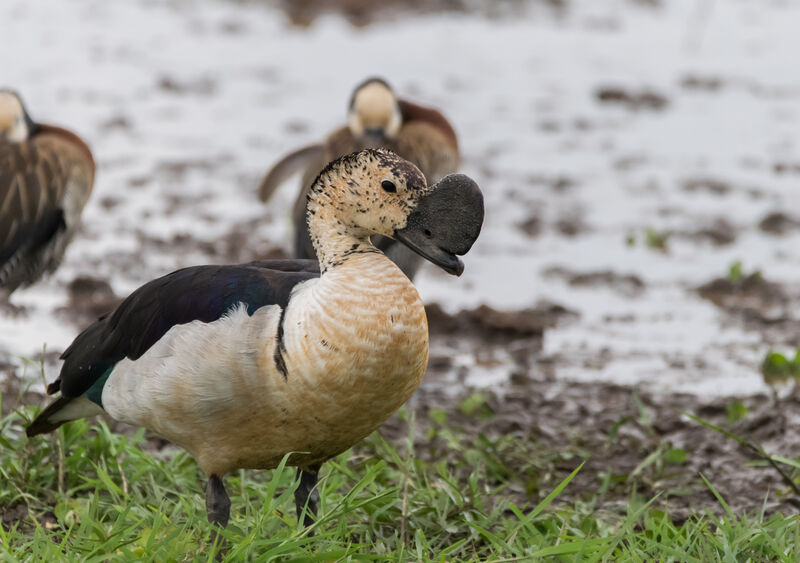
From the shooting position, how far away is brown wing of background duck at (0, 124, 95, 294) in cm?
523

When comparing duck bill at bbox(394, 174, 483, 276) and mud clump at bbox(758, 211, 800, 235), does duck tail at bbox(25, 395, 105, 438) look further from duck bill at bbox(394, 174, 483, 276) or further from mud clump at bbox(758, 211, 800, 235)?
mud clump at bbox(758, 211, 800, 235)

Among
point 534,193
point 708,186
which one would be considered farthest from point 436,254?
point 708,186

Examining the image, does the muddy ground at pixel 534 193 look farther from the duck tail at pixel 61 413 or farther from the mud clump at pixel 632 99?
the duck tail at pixel 61 413

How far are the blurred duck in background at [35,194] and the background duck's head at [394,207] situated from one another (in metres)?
2.66

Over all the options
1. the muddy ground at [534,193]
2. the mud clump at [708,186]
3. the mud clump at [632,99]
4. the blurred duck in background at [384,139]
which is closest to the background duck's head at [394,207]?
the muddy ground at [534,193]

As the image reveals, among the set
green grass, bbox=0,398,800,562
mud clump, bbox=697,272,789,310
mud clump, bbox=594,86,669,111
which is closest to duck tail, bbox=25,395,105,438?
green grass, bbox=0,398,800,562

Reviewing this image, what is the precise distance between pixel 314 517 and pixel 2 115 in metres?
3.35

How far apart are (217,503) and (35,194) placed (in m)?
2.69

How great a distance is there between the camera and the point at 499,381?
205 inches

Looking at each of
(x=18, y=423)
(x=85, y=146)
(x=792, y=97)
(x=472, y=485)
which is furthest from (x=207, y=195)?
(x=792, y=97)

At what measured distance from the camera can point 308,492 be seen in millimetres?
3285

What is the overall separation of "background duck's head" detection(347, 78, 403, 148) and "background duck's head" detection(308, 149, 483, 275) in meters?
2.49

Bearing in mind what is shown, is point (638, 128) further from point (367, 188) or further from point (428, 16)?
point (367, 188)

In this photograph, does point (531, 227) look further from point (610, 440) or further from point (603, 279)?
point (610, 440)
